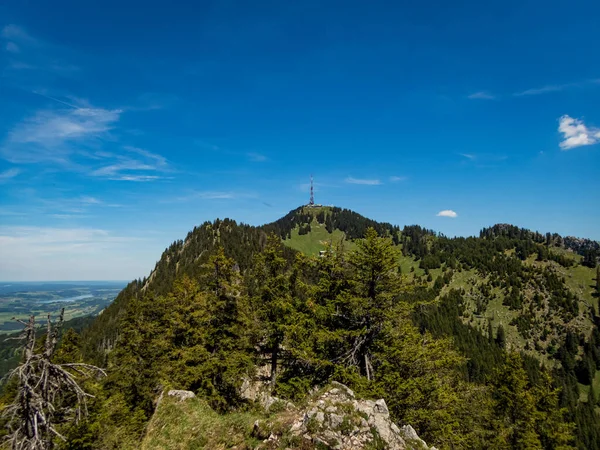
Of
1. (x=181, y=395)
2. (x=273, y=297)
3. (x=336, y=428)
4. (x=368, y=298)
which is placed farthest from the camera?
(x=273, y=297)

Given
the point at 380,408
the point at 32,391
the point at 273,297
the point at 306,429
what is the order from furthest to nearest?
1. the point at 273,297
2. the point at 380,408
3. the point at 306,429
4. the point at 32,391

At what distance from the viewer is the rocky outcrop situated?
10.9 m

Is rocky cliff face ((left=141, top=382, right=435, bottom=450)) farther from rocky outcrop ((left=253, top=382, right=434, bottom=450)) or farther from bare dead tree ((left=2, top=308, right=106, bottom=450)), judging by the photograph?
bare dead tree ((left=2, top=308, right=106, bottom=450))

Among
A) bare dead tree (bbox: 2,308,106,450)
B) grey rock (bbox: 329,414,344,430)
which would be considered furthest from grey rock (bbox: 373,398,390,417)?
bare dead tree (bbox: 2,308,106,450)

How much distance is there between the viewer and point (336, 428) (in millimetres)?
11203

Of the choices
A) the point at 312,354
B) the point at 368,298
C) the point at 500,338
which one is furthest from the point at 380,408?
→ the point at 500,338

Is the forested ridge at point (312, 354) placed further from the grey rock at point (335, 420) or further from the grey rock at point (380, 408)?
the grey rock at point (335, 420)

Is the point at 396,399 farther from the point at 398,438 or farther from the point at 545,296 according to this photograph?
the point at 545,296

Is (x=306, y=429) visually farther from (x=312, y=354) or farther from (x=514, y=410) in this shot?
(x=514, y=410)

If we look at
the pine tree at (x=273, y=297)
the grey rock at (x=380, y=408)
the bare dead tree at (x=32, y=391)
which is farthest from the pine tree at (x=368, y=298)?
the bare dead tree at (x=32, y=391)

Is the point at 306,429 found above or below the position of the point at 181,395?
above

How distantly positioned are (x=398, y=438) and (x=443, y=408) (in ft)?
37.5

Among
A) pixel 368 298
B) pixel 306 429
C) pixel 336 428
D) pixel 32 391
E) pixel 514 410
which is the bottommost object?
pixel 514 410

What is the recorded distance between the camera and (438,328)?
5910 inches
